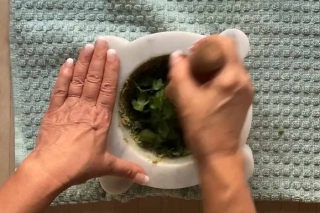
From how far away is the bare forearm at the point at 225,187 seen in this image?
54 cm

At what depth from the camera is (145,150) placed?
813 millimetres

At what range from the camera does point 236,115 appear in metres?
0.56

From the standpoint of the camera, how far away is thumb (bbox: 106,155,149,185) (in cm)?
76

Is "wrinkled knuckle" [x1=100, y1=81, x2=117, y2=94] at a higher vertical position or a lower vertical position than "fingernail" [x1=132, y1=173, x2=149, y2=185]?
higher

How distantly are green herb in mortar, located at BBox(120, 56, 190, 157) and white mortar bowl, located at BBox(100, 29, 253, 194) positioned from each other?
12 millimetres

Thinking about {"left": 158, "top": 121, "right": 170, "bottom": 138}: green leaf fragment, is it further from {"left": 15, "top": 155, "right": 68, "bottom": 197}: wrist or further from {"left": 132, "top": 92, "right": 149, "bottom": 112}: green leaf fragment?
{"left": 15, "top": 155, "right": 68, "bottom": 197}: wrist

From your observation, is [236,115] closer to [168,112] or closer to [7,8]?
[168,112]

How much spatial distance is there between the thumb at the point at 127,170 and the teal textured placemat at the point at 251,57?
133 millimetres

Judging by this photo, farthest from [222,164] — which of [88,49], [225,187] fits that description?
[88,49]

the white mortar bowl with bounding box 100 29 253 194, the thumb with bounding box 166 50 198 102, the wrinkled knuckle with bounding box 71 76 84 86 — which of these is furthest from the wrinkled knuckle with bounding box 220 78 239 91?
the wrinkled knuckle with bounding box 71 76 84 86

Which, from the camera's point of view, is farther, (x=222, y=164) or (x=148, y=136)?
(x=148, y=136)

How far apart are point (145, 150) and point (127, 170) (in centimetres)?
6

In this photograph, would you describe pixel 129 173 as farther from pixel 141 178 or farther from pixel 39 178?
pixel 39 178

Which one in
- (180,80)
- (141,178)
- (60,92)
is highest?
(180,80)
